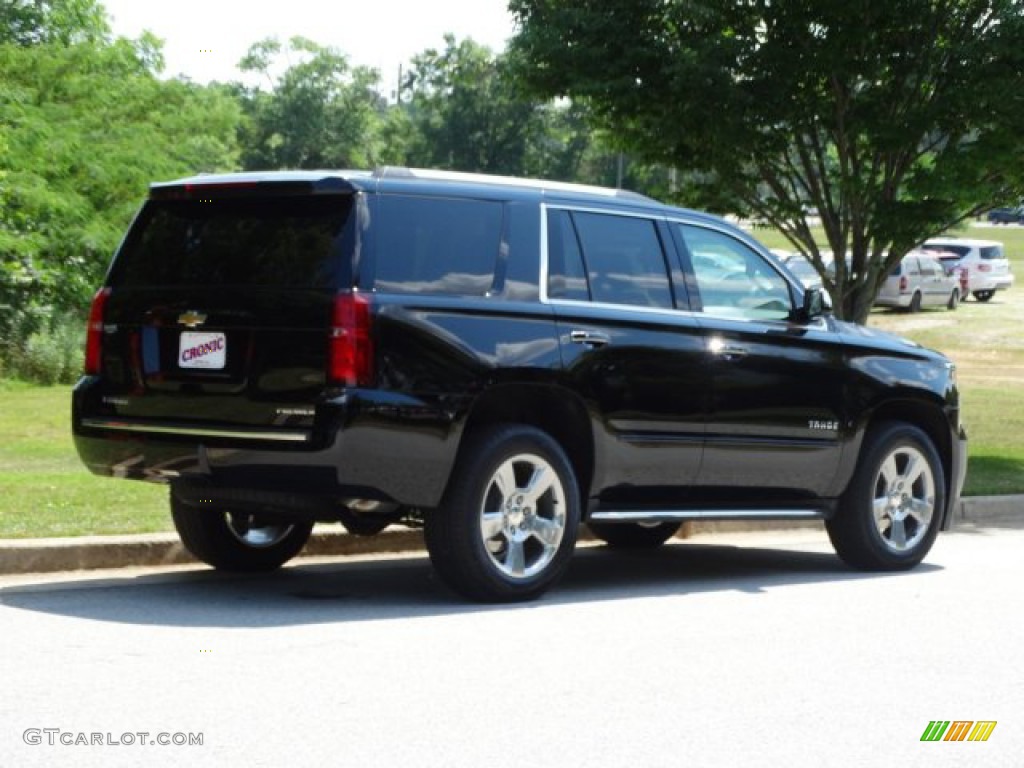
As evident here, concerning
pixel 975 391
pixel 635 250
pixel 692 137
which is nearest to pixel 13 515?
pixel 635 250

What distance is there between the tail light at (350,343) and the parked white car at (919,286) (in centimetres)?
3863

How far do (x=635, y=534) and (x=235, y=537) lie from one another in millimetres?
2941

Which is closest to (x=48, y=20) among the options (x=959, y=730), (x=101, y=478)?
(x=101, y=478)

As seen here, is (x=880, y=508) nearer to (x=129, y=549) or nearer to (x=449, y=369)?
(x=449, y=369)

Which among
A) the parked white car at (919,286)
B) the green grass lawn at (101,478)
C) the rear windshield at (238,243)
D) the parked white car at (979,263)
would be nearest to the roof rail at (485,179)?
the rear windshield at (238,243)

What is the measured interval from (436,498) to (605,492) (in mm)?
1162

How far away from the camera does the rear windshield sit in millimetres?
8508

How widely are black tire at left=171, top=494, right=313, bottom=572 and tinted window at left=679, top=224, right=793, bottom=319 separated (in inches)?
96.4

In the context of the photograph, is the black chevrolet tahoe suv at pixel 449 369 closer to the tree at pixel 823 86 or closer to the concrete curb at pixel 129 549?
the concrete curb at pixel 129 549

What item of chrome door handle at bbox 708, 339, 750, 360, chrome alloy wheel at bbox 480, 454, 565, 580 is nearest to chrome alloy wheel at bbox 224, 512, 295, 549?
chrome alloy wheel at bbox 480, 454, 565, 580

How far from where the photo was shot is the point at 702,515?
9820 millimetres

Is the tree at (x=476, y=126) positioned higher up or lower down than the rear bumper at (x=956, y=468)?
higher up

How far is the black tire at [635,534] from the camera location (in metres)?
11.7

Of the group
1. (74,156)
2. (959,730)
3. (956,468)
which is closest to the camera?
(959,730)
